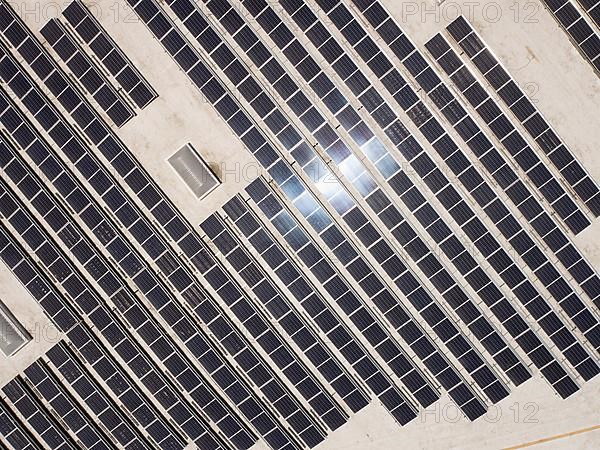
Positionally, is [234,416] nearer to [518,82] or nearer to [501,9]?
[518,82]

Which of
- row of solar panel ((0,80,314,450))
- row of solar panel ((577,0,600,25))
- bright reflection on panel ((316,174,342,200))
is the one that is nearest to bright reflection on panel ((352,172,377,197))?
bright reflection on panel ((316,174,342,200))

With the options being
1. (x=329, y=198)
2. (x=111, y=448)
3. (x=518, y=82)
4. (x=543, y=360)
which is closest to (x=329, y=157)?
(x=329, y=198)

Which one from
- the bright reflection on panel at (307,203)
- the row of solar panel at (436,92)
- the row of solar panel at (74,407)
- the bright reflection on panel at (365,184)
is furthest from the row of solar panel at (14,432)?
the row of solar panel at (436,92)

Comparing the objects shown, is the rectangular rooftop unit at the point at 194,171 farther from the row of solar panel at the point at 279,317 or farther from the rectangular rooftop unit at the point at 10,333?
the rectangular rooftop unit at the point at 10,333

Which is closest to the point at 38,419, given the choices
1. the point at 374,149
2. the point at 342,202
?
the point at 342,202

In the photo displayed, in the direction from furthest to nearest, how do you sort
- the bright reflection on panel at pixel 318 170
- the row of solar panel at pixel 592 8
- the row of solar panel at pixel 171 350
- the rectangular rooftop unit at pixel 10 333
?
the rectangular rooftop unit at pixel 10 333, the row of solar panel at pixel 171 350, the bright reflection on panel at pixel 318 170, the row of solar panel at pixel 592 8
